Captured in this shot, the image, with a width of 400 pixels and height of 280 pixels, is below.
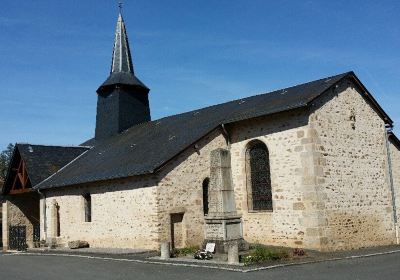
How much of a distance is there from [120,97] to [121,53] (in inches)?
121

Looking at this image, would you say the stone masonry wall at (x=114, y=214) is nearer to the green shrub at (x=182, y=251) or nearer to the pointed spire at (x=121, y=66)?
the green shrub at (x=182, y=251)

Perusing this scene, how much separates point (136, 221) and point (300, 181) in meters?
6.09

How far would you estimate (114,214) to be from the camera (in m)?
17.3

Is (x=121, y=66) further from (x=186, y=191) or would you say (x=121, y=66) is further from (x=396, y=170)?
(x=396, y=170)

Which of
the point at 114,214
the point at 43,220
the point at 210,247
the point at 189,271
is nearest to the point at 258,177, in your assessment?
the point at 210,247

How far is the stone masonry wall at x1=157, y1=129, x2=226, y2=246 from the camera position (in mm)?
15570

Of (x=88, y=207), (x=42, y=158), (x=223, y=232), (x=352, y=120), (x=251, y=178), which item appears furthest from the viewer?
(x=42, y=158)

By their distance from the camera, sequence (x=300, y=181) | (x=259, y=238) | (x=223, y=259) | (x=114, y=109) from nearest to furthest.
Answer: (x=223, y=259) < (x=300, y=181) < (x=259, y=238) < (x=114, y=109)

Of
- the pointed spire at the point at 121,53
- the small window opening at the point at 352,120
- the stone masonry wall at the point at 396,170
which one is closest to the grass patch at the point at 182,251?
the small window opening at the point at 352,120

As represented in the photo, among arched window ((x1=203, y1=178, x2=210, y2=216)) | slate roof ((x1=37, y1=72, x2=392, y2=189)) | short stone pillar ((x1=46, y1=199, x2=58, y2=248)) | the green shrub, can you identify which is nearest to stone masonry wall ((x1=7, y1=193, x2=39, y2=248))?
slate roof ((x1=37, y1=72, x2=392, y2=189))

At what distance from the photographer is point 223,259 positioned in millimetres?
12297

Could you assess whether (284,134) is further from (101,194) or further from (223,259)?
(101,194)

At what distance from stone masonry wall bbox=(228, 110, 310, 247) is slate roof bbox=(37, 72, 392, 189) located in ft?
1.94

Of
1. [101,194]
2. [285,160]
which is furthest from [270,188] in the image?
[101,194]
